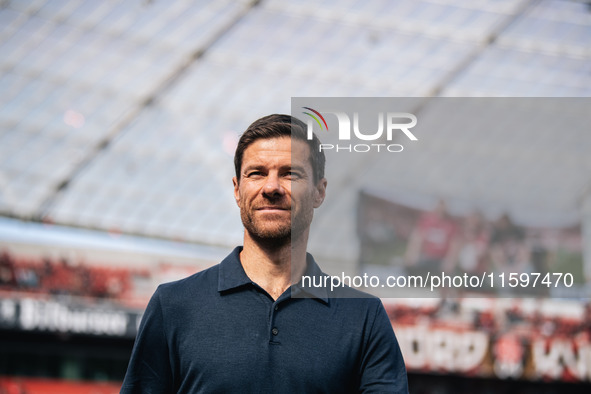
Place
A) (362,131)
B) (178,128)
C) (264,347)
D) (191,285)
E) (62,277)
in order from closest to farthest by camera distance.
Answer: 1. (264,347)
2. (191,285)
3. (362,131)
4. (62,277)
5. (178,128)

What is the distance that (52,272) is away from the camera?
19.4m

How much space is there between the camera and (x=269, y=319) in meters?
1.63

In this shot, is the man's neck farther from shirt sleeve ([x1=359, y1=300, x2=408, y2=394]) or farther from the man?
shirt sleeve ([x1=359, y1=300, x2=408, y2=394])

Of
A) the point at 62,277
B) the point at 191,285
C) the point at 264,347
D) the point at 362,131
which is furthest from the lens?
the point at 62,277

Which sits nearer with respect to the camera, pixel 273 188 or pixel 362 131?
pixel 273 188

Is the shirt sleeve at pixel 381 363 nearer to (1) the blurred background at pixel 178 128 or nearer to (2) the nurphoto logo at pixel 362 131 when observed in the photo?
(2) the nurphoto logo at pixel 362 131

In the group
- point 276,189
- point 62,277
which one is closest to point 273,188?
point 276,189

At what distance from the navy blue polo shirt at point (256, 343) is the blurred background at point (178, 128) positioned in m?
13.8

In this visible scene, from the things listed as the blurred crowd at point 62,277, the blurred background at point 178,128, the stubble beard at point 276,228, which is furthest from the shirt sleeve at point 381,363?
the blurred crowd at point 62,277

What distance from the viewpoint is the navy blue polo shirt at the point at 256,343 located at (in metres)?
1.58

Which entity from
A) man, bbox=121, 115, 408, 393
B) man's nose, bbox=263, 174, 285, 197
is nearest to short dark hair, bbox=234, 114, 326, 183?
man, bbox=121, 115, 408, 393

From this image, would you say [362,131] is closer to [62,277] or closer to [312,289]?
[312,289]

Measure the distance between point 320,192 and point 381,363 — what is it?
466 mm

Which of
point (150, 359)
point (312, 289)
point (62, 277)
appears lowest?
point (150, 359)
